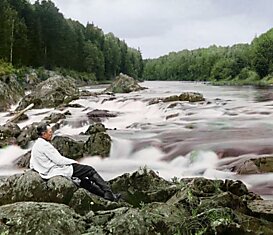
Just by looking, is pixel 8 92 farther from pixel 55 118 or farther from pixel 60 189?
pixel 60 189

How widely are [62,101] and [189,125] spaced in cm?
1405

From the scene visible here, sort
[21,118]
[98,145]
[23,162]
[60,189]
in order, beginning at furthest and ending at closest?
1. [21,118]
2. [98,145]
3. [23,162]
4. [60,189]

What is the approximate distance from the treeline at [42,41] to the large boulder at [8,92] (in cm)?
1796

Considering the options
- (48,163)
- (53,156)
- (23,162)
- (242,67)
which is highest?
(242,67)

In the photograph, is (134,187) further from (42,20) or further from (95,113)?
(42,20)

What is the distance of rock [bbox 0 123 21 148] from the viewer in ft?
53.7

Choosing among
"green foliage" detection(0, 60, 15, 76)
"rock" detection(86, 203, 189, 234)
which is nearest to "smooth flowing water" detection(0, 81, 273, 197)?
"rock" detection(86, 203, 189, 234)

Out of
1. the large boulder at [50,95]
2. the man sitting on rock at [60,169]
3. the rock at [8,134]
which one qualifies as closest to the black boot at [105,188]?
the man sitting on rock at [60,169]

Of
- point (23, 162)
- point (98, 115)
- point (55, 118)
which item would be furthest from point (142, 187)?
point (98, 115)

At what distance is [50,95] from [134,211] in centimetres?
2533

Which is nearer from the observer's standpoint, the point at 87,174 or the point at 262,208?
the point at 262,208

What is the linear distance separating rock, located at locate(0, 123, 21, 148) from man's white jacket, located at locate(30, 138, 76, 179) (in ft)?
25.6

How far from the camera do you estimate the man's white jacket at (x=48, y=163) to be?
8480mm

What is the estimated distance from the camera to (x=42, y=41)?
240ft
